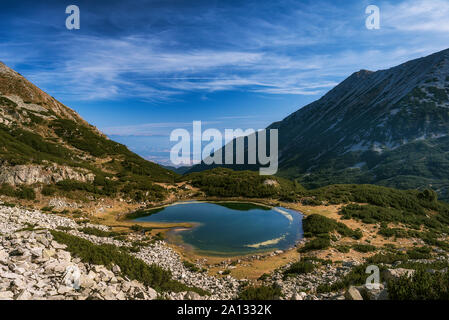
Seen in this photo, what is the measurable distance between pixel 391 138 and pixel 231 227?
471 feet

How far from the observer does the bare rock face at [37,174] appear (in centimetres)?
3138

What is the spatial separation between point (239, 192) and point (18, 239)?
41789 millimetres

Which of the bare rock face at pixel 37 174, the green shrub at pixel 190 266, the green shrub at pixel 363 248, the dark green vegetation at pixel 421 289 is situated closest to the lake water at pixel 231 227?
the green shrub at pixel 190 266

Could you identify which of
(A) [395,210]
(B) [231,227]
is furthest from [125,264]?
(A) [395,210]

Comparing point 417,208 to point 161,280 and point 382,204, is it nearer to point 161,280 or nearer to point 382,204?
point 382,204

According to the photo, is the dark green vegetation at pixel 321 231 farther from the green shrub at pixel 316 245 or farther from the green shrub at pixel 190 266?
the green shrub at pixel 190 266

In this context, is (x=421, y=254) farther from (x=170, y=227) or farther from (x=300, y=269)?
(x=170, y=227)

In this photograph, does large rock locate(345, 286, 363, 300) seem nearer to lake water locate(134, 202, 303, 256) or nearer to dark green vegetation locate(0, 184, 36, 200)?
lake water locate(134, 202, 303, 256)

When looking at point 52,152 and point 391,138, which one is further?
point 391,138

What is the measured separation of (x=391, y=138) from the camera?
12950cm

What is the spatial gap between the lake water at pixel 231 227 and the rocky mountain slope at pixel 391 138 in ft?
238

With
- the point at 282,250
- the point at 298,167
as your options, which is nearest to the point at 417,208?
the point at 282,250

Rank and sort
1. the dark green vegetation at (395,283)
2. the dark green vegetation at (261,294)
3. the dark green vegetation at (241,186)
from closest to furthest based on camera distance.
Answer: the dark green vegetation at (395,283) → the dark green vegetation at (261,294) → the dark green vegetation at (241,186)
